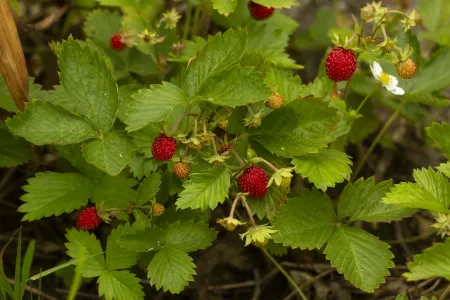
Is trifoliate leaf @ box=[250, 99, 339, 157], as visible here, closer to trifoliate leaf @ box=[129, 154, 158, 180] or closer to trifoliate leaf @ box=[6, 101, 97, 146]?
trifoliate leaf @ box=[129, 154, 158, 180]

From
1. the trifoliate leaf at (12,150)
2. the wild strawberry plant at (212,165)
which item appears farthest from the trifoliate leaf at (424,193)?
the trifoliate leaf at (12,150)

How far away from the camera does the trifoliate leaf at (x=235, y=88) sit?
1586mm

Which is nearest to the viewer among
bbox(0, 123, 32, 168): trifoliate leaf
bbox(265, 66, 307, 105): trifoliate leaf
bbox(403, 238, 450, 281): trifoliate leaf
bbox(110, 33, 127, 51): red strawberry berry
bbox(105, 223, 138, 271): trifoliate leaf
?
bbox(403, 238, 450, 281): trifoliate leaf

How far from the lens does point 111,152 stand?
1666 mm

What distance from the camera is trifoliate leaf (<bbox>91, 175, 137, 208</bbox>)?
179 centimetres

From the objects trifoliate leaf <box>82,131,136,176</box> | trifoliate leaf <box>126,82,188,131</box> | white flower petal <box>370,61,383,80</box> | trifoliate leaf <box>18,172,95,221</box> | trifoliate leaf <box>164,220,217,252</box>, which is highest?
trifoliate leaf <box>126,82,188,131</box>

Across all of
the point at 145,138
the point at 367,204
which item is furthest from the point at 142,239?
the point at 367,204

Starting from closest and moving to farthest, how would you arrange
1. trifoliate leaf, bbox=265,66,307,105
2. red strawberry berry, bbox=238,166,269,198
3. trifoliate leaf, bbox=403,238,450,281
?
trifoliate leaf, bbox=403,238,450,281
red strawberry berry, bbox=238,166,269,198
trifoliate leaf, bbox=265,66,307,105

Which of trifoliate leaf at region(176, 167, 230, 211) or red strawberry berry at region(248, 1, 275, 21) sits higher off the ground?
red strawberry berry at region(248, 1, 275, 21)

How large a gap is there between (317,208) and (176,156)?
1.53 feet

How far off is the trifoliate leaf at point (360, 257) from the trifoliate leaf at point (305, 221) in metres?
0.04

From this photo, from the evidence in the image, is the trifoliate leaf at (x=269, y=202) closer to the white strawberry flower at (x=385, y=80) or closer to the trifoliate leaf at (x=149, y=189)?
the trifoliate leaf at (x=149, y=189)

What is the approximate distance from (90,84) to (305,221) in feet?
2.52

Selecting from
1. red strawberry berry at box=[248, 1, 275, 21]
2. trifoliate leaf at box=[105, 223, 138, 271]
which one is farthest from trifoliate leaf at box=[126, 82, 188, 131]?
red strawberry berry at box=[248, 1, 275, 21]
